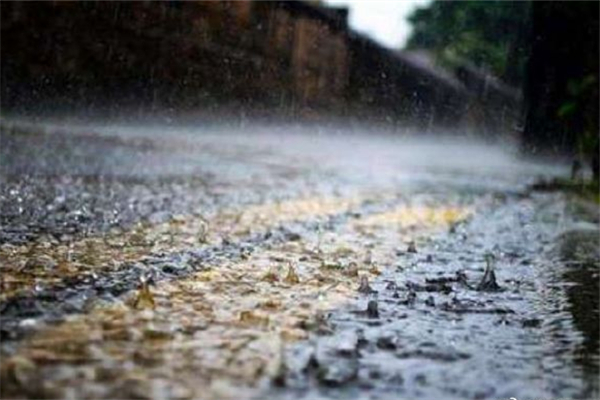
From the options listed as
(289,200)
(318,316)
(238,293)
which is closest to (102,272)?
(238,293)

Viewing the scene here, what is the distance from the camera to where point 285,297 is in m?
2.04

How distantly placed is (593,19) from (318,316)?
10.5 m

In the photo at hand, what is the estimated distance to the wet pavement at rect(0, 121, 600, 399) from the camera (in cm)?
134

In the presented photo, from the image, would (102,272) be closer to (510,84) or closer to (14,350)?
(14,350)

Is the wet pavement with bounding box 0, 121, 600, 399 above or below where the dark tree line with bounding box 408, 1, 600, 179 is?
below

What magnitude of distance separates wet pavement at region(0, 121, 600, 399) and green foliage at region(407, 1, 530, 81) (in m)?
14.3

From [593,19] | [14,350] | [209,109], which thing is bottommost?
[14,350]

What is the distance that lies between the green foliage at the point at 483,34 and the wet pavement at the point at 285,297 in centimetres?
1426

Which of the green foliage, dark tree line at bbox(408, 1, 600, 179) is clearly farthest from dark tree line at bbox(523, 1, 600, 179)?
the green foliage

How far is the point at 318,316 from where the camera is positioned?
182cm

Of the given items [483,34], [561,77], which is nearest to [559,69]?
[561,77]

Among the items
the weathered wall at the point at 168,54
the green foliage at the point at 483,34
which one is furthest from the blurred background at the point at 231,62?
the green foliage at the point at 483,34

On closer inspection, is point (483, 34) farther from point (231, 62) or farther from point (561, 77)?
point (231, 62)

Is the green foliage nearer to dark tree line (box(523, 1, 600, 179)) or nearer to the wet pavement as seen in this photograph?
dark tree line (box(523, 1, 600, 179))
